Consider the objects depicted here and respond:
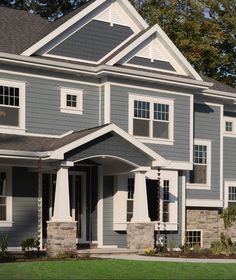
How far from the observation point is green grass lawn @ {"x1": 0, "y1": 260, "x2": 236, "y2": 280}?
15.2 metres

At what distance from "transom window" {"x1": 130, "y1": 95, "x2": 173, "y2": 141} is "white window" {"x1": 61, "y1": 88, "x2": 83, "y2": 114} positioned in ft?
6.22

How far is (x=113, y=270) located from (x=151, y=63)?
1069cm

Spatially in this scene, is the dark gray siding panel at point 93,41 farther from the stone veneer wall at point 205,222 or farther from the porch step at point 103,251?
the stone veneer wall at point 205,222

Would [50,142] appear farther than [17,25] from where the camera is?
No

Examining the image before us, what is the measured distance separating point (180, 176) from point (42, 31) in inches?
291

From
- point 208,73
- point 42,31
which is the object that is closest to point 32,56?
point 42,31

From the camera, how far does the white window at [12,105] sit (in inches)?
867

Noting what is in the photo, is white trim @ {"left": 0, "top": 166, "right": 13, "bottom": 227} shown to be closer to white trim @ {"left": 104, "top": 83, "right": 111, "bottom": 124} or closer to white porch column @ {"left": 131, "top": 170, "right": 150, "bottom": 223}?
white trim @ {"left": 104, "top": 83, "right": 111, "bottom": 124}

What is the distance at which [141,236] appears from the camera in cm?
2275

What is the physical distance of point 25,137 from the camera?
2227 centimetres

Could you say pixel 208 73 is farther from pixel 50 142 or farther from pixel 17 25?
pixel 50 142

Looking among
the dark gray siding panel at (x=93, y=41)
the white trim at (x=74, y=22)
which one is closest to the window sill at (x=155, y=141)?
the dark gray siding panel at (x=93, y=41)

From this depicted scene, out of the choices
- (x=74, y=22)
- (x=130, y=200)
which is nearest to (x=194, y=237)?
(x=130, y=200)

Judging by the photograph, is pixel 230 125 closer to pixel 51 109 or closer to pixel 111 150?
pixel 111 150
